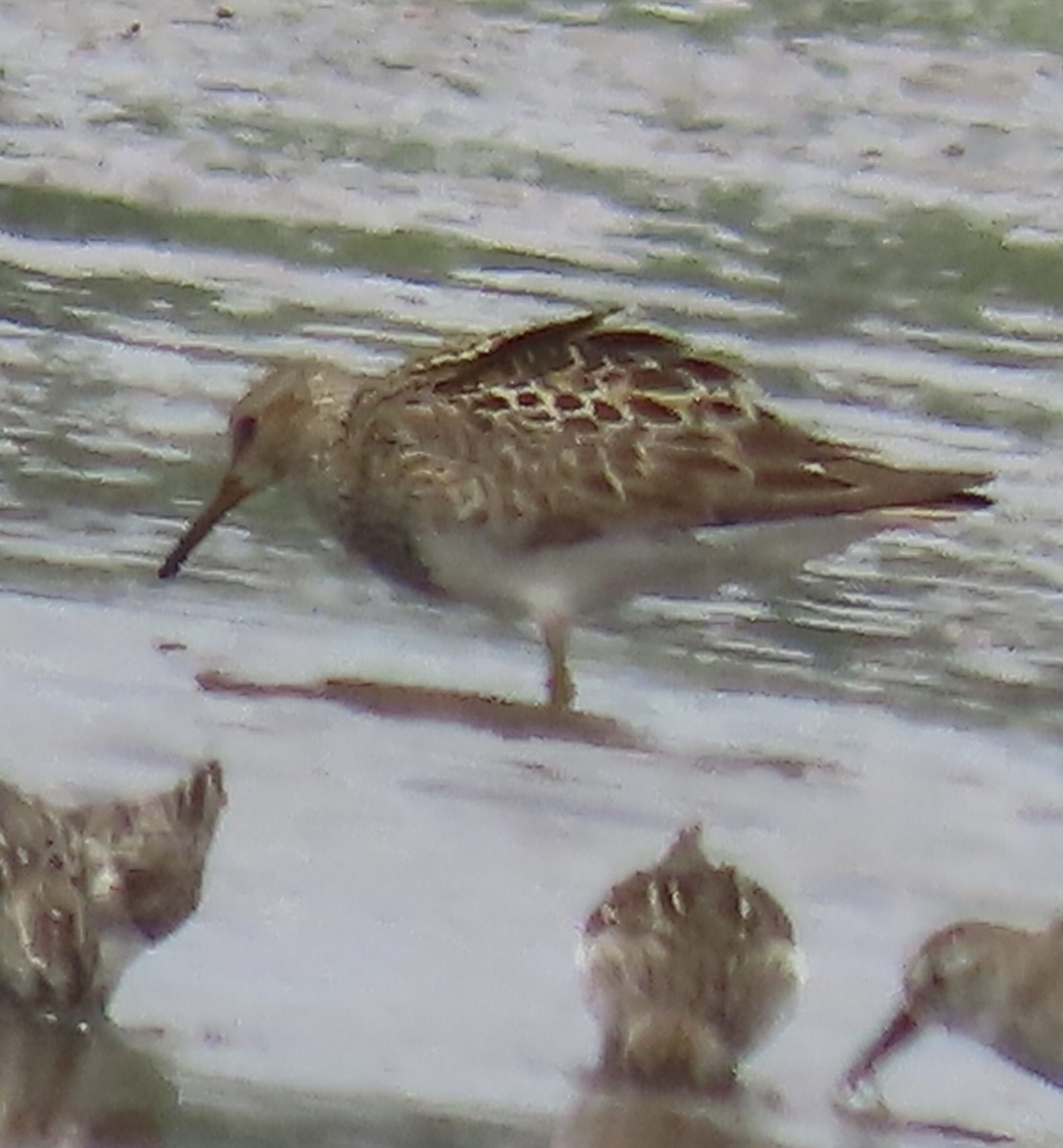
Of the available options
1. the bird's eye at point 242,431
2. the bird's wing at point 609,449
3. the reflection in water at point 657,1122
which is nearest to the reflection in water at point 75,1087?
the reflection in water at point 657,1122

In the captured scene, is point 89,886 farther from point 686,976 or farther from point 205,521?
point 205,521

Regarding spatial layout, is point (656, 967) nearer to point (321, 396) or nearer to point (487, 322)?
point (321, 396)

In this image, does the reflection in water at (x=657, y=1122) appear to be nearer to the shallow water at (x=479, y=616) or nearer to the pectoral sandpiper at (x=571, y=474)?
the shallow water at (x=479, y=616)

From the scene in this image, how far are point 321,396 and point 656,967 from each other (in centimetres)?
262

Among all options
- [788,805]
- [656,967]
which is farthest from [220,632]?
[656,967]

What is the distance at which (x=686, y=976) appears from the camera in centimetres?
580

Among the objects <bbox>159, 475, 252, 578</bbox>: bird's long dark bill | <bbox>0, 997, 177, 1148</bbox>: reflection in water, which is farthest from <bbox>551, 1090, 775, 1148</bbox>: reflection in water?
<bbox>159, 475, 252, 578</bbox>: bird's long dark bill

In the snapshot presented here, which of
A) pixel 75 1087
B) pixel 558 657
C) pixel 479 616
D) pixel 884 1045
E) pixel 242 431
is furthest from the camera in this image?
pixel 479 616

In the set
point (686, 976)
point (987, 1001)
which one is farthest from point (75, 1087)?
point (987, 1001)

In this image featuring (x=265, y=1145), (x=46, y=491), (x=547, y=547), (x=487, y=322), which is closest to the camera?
(x=265, y=1145)

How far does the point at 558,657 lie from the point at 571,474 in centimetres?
35

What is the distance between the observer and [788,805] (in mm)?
6969

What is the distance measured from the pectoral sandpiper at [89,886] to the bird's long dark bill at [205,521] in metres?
→ 1.88

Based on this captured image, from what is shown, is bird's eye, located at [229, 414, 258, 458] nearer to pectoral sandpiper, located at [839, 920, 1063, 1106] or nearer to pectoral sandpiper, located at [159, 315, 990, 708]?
pectoral sandpiper, located at [159, 315, 990, 708]
